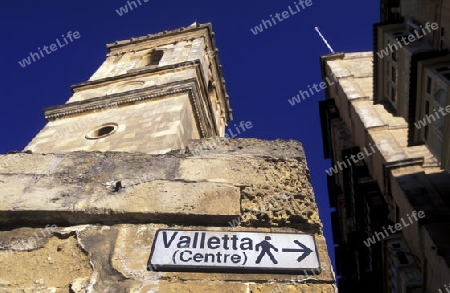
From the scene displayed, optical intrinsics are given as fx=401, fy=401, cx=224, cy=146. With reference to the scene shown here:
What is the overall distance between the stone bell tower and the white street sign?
17.2 ft

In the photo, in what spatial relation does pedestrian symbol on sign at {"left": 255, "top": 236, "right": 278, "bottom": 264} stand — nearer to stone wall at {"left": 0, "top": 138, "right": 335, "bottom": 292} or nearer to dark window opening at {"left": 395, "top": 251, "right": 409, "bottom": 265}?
stone wall at {"left": 0, "top": 138, "right": 335, "bottom": 292}

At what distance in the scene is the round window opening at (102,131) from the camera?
936cm

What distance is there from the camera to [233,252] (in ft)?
8.79

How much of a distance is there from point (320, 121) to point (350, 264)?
873 centimetres

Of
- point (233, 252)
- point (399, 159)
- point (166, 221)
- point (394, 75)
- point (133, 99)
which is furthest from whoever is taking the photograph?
point (399, 159)

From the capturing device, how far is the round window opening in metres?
9.36

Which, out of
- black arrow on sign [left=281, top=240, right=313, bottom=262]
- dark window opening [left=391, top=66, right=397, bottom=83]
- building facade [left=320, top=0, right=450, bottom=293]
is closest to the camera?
black arrow on sign [left=281, top=240, right=313, bottom=262]

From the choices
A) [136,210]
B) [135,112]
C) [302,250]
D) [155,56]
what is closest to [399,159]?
[135,112]

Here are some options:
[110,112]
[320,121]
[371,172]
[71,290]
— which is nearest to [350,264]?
[371,172]

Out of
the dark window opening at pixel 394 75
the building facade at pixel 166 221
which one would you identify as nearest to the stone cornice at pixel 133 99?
the dark window opening at pixel 394 75

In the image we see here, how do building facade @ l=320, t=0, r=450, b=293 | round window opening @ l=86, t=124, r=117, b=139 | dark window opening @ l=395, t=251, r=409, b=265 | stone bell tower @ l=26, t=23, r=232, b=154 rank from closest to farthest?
building facade @ l=320, t=0, r=450, b=293
stone bell tower @ l=26, t=23, r=232, b=154
round window opening @ l=86, t=124, r=117, b=139
dark window opening @ l=395, t=251, r=409, b=265

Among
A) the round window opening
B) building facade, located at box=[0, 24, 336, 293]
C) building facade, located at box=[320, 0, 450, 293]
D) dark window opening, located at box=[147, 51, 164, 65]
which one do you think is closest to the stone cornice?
the round window opening

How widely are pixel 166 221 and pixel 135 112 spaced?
7.58 meters

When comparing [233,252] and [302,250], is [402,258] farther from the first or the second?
[233,252]
